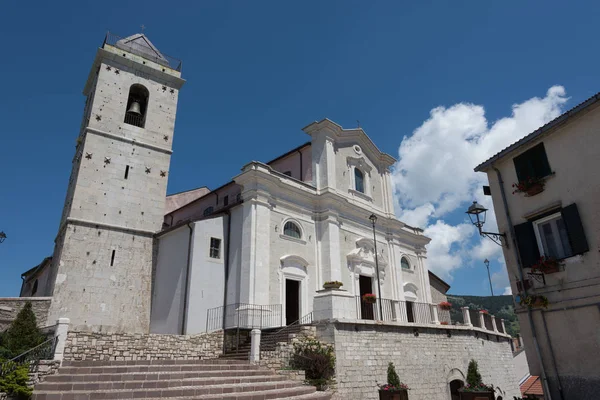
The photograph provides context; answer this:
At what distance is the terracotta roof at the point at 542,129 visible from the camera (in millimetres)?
10445

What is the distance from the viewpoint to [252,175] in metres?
18.9

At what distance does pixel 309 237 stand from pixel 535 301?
466 inches

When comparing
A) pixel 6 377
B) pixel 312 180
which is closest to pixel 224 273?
pixel 312 180

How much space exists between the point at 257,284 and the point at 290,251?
9.47ft

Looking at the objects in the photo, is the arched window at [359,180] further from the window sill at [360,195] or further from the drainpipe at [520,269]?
the drainpipe at [520,269]

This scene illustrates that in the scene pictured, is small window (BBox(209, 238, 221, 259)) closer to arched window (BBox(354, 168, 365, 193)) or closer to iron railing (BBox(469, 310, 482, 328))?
arched window (BBox(354, 168, 365, 193))

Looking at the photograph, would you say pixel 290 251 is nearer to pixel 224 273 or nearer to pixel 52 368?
pixel 224 273

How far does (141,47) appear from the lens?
83.5 feet

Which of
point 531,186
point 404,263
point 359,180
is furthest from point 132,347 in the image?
point 404,263

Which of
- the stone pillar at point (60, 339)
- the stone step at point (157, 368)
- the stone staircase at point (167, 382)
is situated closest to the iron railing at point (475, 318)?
the stone staircase at point (167, 382)

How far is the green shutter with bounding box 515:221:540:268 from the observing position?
430 inches

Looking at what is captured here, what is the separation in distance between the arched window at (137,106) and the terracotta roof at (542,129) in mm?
18955

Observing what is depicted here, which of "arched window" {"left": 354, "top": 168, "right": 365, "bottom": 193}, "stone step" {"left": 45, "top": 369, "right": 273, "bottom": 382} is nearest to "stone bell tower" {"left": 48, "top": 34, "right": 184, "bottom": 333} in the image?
"stone step" {"left": 45, "top": 369, "right": 273, "bottom": 382}

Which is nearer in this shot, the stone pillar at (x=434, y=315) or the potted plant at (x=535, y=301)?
the potted plant at (x=535, y=301)
